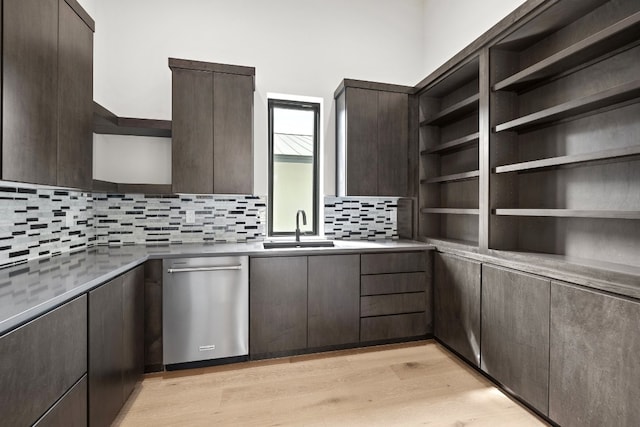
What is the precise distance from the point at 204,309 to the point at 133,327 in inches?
18.6

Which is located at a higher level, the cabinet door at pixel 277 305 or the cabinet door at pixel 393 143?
the cabinet door at pixel 393 143

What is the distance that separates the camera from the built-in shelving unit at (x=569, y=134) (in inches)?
64.7

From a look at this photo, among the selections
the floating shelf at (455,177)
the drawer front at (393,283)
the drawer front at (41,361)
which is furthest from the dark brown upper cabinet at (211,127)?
the floating shelf at (455,177)

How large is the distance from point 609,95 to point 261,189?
2.53 metres

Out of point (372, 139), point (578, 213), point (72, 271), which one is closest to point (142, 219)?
point (72, 271)

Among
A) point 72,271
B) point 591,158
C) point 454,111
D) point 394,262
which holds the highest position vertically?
point 454,111

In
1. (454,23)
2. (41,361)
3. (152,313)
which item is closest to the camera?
(41,361)

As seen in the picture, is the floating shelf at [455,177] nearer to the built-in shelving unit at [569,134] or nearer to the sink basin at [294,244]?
the built-in shelving unit at [569,134]

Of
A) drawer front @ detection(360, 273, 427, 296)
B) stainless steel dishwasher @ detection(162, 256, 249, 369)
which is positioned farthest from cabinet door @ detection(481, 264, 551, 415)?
stainless steel dishwasher @ detection(162, 256, 249, 369)

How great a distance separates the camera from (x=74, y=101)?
5.85ft

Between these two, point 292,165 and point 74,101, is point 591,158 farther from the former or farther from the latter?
point 74,101

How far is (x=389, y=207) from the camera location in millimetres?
3445

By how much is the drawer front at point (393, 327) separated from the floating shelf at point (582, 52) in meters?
1.95

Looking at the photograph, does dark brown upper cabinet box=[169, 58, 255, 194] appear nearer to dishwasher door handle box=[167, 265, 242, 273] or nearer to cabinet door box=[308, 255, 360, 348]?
dishwasher door handle box=[167, 265, 242, 273]
